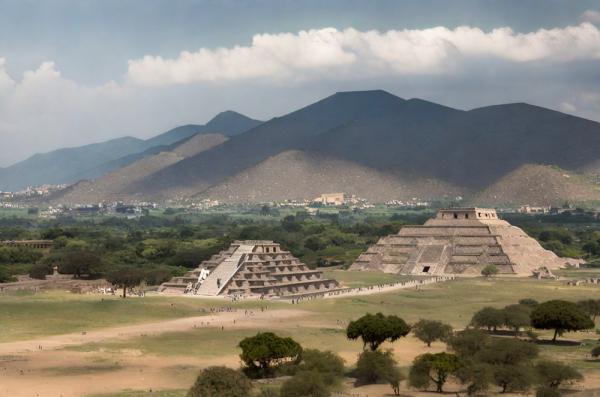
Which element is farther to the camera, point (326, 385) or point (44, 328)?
point (44, 328)

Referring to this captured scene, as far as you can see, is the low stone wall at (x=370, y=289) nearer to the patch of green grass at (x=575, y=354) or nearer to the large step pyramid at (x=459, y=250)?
the large step pyramid at (x=459, y=250)

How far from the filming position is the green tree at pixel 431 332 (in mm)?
70812

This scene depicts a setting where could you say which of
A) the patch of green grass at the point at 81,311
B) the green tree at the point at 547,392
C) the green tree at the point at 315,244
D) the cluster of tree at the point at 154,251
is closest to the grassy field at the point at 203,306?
the patch of green grass at the point at 81,311

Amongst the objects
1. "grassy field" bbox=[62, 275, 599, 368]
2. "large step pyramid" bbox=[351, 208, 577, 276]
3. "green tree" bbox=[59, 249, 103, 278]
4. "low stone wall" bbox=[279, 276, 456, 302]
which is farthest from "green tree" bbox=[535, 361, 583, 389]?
"green tree" bbox=[59, 249, 103, 278]

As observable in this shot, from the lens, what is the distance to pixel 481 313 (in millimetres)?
78125

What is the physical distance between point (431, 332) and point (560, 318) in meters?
10.2

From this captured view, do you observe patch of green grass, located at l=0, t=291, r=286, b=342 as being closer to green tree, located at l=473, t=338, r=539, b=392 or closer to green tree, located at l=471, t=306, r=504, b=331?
green tree, located at l=471, t=306, r=504, b=331

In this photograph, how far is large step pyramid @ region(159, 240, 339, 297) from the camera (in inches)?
4146

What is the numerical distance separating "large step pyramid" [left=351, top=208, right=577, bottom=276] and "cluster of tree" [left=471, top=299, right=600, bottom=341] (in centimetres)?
5160

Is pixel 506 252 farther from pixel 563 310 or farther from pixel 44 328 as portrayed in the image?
pixel 44 328

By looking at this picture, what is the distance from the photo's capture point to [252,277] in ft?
351

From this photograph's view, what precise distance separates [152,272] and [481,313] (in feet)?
175

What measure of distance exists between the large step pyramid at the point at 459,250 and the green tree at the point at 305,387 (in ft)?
286

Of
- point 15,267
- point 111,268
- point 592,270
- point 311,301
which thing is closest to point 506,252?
point 592,270
